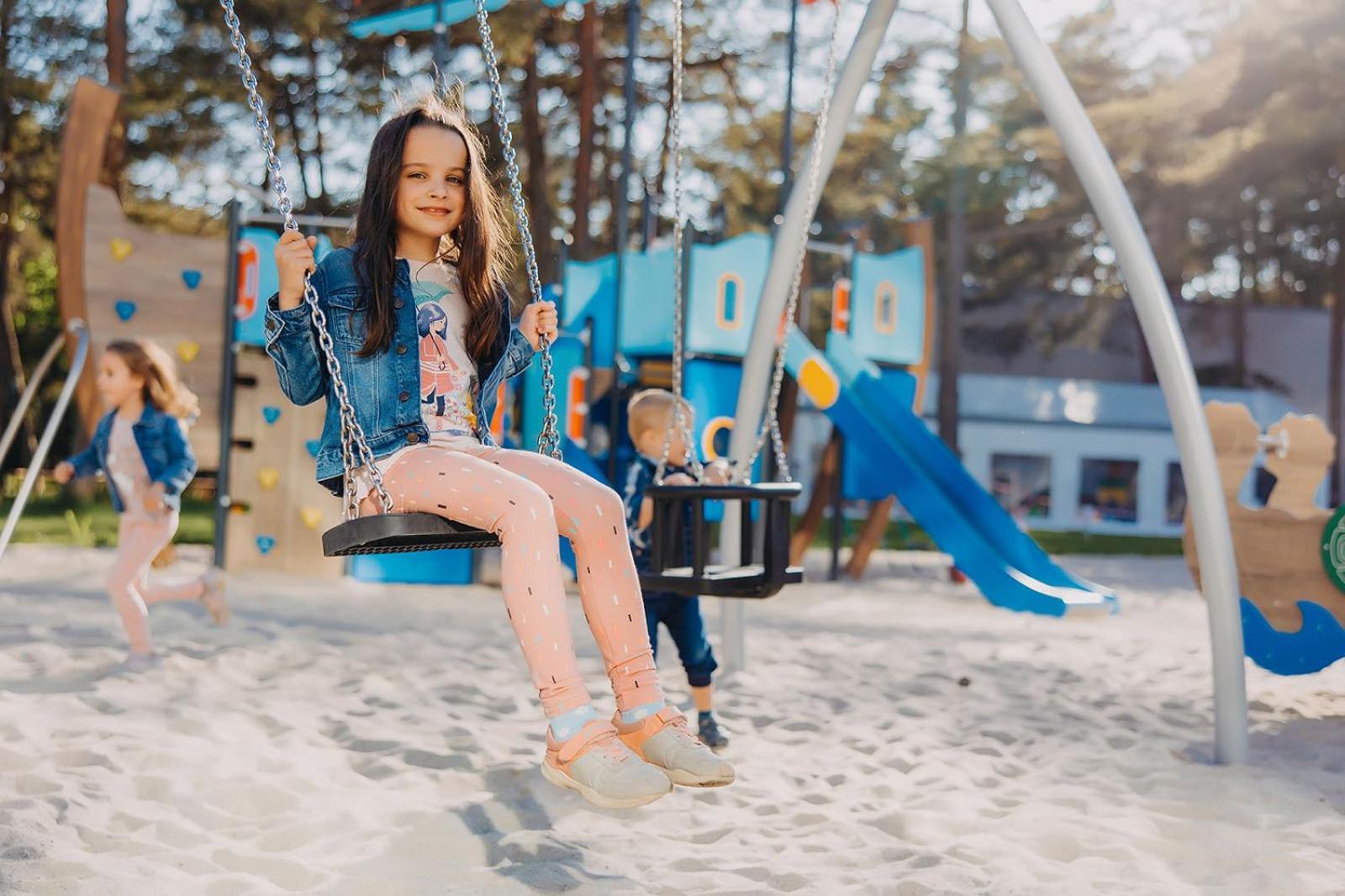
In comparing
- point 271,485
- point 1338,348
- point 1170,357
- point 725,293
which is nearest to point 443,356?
point 1170,357

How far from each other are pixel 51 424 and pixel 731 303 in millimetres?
4098

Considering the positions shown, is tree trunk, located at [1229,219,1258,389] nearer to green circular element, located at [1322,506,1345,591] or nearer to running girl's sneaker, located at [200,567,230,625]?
green circular element, located at [1322,506,1345,591]

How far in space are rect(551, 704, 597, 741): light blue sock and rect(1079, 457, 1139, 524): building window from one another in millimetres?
18357

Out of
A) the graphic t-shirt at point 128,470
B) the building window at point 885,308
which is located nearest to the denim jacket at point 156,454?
the graphic t-shirt at point 128,470

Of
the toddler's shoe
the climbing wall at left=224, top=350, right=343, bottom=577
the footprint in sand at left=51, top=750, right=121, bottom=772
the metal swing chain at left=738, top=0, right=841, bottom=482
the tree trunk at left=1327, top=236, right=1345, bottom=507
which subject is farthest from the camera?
the tree trunk at left=1327, top=236, right=1345, bottom=507

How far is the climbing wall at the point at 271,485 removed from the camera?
8.24 m

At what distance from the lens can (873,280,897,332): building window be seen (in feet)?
30.7

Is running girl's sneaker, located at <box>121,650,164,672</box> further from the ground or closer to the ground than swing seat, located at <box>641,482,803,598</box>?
closer to the ground

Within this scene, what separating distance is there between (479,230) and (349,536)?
0.75 m

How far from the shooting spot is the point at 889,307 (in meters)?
9.48

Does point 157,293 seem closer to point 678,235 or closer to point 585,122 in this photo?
point 678,235

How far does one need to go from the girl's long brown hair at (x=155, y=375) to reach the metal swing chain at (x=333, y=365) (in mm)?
2917

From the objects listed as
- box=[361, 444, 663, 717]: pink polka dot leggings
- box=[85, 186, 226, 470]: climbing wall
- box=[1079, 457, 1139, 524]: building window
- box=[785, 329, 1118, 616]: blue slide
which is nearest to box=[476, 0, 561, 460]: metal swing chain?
box=[361, 444, 663, 717]: pink polka dot leggings

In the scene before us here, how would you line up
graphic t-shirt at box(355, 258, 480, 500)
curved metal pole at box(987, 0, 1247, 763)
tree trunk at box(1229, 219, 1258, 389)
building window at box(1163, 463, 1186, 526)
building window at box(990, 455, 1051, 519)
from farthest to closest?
tree trunk at box(1229, 219, 1258, 389) → building window at box(1163, 463, 1186, 526) → building window at box(990, 455, 1051, 519) → curved metal pole at box(987, 0, 1247, 763) → graphic t-shirt at box(355, 258, 480, 500)
